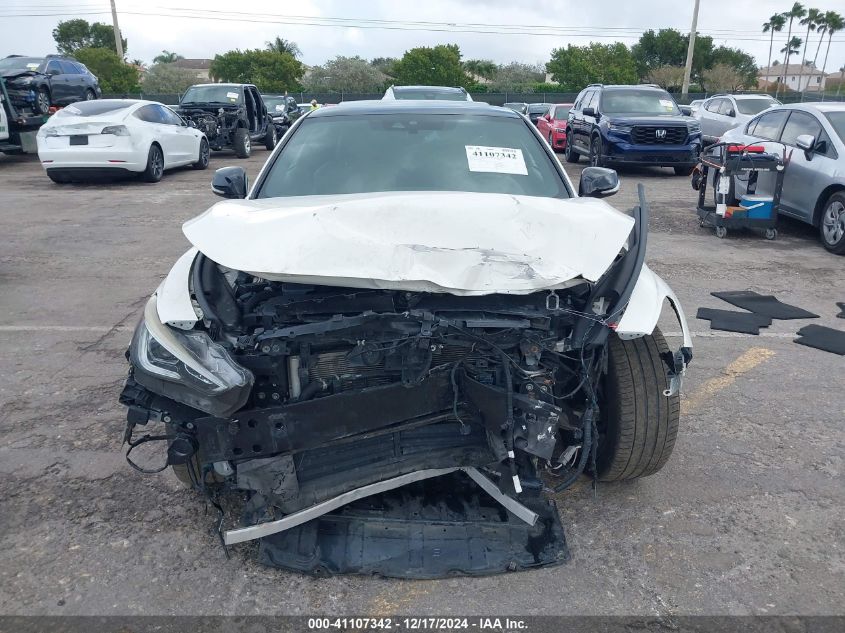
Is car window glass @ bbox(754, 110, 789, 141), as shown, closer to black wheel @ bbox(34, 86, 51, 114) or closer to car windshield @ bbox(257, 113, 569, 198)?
car windshield @ bbox(257, 113, 569, 198)

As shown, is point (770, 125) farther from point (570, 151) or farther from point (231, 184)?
point (231, 184)

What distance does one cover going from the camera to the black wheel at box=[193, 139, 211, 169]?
1556 centimetres

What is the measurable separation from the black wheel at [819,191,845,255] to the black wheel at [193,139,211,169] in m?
12.4

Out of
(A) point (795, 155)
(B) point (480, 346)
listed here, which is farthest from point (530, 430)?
(A) point (795, 155)

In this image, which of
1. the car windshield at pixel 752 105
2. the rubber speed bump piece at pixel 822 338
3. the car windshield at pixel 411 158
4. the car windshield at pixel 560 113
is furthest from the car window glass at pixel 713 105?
the car windshield at pixel 411 158

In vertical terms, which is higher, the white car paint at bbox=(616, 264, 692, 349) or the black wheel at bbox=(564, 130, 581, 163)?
the white car paint at bbox=(616, 264, 692, 349)

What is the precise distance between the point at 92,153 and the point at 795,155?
437 inches

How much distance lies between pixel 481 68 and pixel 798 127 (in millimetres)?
76297

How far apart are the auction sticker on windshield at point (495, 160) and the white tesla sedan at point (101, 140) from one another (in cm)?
1007

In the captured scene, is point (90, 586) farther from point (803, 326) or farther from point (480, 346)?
point (803, 326)

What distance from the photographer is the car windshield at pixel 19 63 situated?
1766cm

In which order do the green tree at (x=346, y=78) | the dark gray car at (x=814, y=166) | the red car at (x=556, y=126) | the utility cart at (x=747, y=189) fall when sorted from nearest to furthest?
the dark gray car at (x=814, y=166) → the utility cart at (x=747, y=189) → the red car at (x=556, y=126) → the green tree at (x=346, y=78)

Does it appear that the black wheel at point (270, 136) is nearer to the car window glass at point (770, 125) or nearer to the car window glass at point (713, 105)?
the car window glass at point (713, 105)

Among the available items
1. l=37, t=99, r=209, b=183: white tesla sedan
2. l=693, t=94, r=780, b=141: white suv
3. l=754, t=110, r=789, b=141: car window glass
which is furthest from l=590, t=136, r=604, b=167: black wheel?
l=37, t=99, r=209, b=183: white tesla sedan
